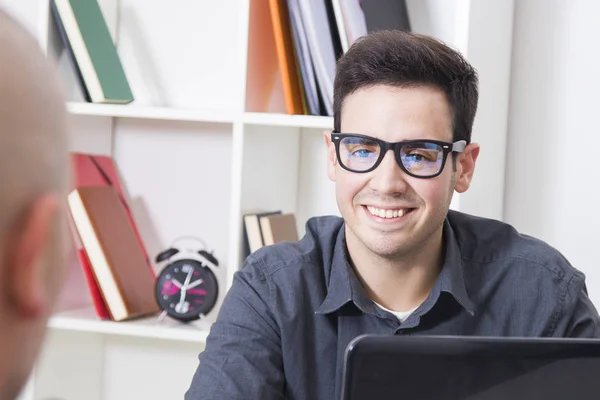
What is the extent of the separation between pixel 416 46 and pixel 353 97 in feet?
0.48

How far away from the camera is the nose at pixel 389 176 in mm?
1511

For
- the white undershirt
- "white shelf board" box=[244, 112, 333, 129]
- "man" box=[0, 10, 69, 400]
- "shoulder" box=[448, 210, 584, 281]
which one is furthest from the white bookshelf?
"man" box=[0, 10, 69, 400]

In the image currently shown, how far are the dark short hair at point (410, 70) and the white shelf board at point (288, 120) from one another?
14.2 inches

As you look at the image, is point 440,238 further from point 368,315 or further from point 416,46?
point 416,46

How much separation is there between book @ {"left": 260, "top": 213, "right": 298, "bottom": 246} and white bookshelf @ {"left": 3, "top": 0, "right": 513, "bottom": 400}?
0.07m

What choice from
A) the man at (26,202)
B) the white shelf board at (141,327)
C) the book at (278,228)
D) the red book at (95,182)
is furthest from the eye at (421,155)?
the man at (26,202)

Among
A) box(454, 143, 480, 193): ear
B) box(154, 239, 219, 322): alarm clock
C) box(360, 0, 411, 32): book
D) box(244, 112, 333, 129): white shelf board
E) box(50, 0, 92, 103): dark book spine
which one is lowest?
box(154, 239, 219, 322): alarm clock

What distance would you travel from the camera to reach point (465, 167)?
1673mm

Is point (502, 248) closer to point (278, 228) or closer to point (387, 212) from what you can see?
point (387, 212)

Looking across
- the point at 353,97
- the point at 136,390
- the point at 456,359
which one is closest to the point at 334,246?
the point at 353,97

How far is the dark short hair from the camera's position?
160 centimetres

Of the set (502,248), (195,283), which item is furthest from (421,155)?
(195,283)

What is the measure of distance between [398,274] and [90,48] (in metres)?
1.07

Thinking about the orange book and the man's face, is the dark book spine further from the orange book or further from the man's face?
the man's face
